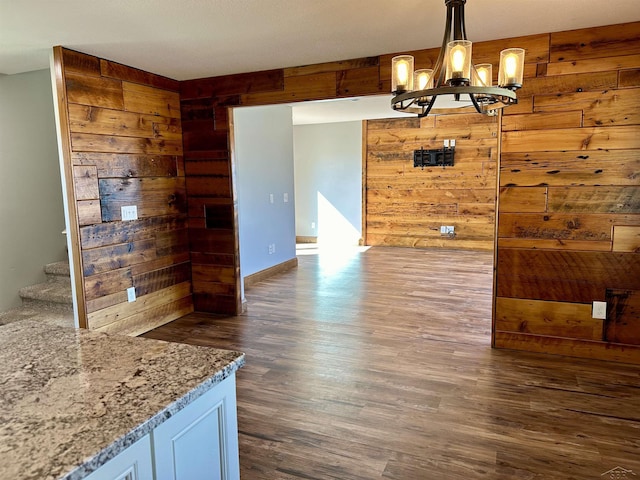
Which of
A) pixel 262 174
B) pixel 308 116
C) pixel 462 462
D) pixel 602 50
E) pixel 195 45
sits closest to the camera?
pixel 462 462

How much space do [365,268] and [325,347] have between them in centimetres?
298

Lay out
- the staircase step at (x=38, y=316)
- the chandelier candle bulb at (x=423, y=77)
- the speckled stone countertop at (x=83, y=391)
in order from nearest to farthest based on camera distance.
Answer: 1. the speckled stone countertop at (x=83, y=391)
2. the chandelier candle bulb at (x=423, y=77)
3. the staircase step at (x=38, y=316)

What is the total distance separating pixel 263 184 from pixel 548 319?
12.3 ft

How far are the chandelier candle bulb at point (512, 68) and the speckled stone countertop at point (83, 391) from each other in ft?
5.75

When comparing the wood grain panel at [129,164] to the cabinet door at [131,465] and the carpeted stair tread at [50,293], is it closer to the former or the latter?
the carpeted stair tread at [50,293]

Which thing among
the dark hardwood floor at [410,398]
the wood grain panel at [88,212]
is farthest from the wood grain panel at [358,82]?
the wood grain panel at [88,212]

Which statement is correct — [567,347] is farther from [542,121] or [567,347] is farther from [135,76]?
[135,76]

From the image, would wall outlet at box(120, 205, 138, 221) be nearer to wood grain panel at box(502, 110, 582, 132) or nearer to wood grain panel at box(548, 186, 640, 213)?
wood grain panel at box(502, 110, 582, 132)

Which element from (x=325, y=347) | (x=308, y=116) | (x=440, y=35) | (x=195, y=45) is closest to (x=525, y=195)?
(x=440, y=35)

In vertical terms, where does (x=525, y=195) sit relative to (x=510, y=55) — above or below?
below

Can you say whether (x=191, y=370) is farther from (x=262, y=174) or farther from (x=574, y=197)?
(x=262, y=174)

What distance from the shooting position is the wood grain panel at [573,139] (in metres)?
2.88

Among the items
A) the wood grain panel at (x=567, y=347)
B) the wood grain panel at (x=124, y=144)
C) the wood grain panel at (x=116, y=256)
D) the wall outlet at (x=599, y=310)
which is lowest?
the wood grain panel at (x=567, y=347)

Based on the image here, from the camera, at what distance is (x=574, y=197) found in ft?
9.96
